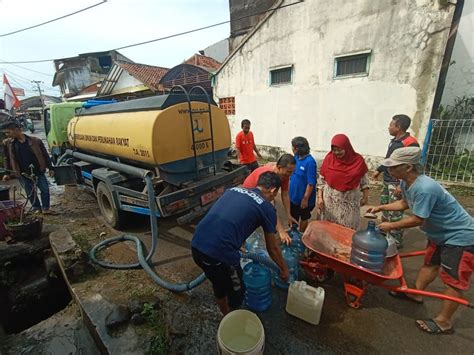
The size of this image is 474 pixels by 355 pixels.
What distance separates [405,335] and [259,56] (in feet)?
29.6

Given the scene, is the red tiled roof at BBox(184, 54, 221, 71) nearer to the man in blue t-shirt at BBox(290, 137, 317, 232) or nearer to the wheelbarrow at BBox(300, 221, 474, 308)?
the man in blue t-shirt at BBox(290, 137, 317, 232)

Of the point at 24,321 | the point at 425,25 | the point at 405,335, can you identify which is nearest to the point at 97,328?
the point at 24,321

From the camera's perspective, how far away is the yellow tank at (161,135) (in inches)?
142

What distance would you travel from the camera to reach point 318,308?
2.37 metres

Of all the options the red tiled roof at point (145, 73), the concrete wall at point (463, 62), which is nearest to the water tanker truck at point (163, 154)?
the concrete wall at point (463, 62)

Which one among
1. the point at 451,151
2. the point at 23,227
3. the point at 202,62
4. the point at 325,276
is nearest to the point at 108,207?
the point at 23,227

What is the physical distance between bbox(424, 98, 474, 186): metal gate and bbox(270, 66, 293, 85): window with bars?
176 inches

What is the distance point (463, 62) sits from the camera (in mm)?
6535

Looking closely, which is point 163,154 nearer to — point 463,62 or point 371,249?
point 371,249

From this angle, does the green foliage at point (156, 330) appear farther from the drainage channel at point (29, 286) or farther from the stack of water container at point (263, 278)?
the drainage channel at point (29, 286)

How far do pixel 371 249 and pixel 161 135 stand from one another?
118 inches

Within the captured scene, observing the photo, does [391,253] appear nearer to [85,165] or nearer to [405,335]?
[405,335]

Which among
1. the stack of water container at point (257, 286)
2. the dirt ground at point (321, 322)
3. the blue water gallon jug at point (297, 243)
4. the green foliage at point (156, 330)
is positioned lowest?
the dirt ground at point (321, 322)

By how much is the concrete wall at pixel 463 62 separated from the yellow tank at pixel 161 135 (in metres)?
6.58
